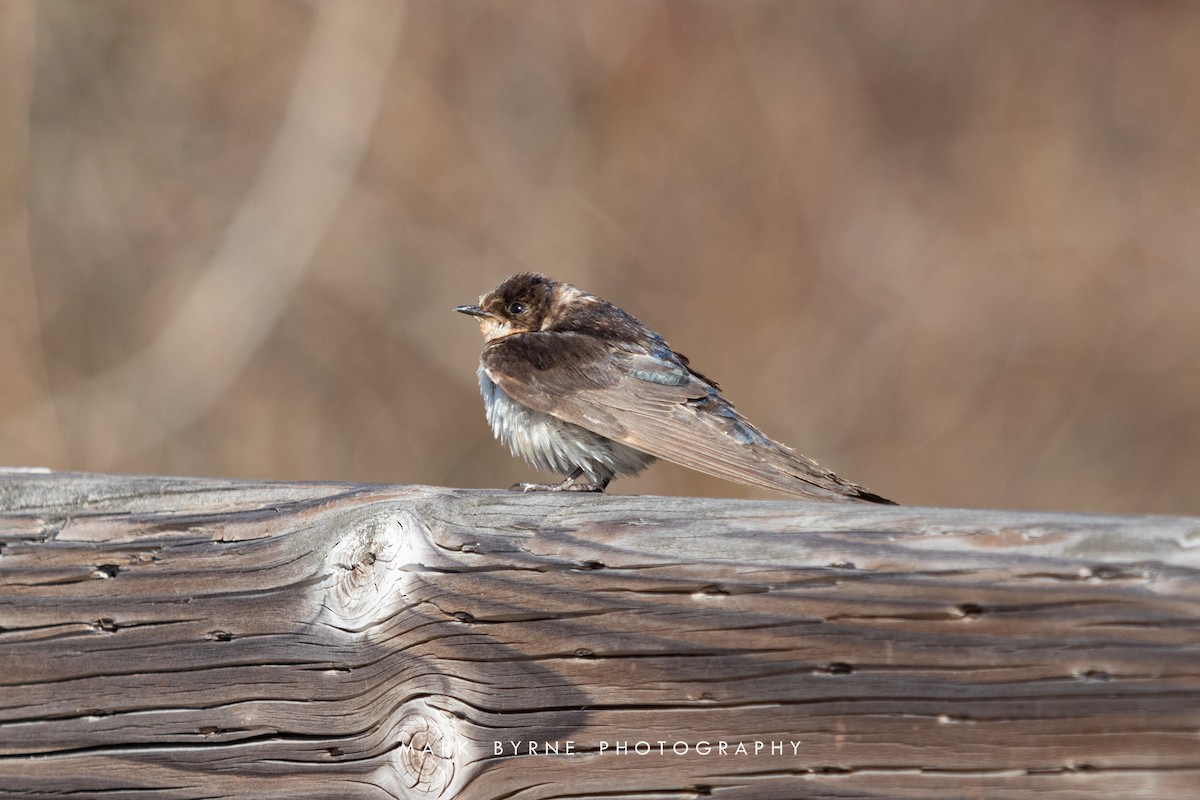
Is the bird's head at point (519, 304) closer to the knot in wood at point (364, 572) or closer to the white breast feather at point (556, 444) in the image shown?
the white breast feather at point (556, 444)

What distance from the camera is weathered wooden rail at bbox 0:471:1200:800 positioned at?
1.71 metres

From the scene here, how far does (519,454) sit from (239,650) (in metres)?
2.06

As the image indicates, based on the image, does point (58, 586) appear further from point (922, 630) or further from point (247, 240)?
point (247, 240)

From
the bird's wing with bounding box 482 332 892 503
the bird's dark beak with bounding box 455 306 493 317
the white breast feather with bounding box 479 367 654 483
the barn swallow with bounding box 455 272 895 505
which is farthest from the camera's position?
the bird's dark beak with bounding box 455 306 493 317

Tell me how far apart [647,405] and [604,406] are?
0.12 metres

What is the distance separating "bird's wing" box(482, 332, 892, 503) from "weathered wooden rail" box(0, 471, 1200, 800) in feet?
3.26

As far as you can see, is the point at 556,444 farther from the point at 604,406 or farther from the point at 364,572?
the point at 364,572

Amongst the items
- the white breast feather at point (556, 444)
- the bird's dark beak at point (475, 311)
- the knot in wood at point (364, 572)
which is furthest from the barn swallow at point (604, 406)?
the knot in wood at point (364, 572)

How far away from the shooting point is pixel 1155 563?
5.54ft

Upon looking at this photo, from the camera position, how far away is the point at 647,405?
3.91 m

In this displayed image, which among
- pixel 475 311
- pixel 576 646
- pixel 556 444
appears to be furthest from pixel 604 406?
pixel 576 646

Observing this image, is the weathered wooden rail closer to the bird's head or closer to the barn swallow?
the barn swallow

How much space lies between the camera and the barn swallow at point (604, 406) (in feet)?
11.6

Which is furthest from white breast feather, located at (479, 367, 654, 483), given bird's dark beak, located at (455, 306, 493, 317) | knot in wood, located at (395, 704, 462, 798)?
knot in wood, located at (395, 704, 462, 798)
